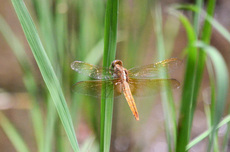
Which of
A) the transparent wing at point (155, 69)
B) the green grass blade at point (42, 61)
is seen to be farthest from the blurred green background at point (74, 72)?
the green grass blade at point (42, 61)

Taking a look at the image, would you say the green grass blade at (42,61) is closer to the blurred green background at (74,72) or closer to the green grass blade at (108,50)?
the green grass blade at (108,50)

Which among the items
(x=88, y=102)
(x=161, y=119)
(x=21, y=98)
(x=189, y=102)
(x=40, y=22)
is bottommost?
(x=161, y=119)

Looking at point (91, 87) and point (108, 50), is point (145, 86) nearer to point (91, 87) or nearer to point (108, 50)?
point (91, 87)

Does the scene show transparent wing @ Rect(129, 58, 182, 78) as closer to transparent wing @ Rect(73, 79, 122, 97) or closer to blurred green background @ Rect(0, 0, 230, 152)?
blurred green background @ Rect(0, 0, 230, 152)

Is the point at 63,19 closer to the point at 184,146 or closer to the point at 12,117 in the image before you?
the point at 184,146

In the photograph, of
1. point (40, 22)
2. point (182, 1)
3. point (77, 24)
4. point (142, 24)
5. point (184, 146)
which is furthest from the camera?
point (182, 1)

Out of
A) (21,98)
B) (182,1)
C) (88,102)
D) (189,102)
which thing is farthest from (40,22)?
(182,1)
